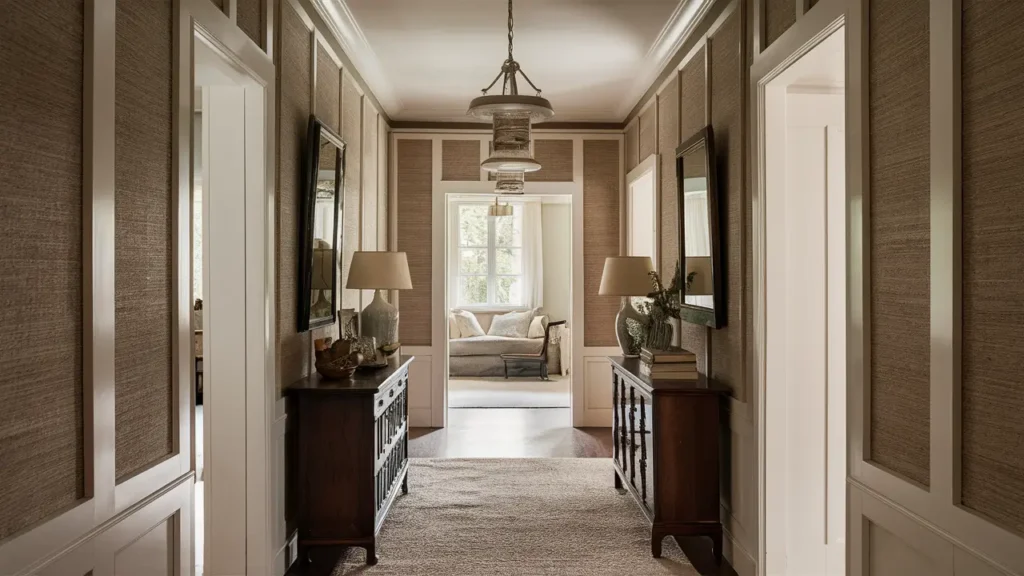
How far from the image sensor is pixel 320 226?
3.77 metres

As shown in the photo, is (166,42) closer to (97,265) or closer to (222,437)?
(97,265)

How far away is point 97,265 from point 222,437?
1479mm

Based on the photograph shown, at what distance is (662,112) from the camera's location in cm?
500

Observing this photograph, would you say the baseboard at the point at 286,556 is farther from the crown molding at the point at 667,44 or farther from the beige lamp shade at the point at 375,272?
the crown molding at the point at 667,44

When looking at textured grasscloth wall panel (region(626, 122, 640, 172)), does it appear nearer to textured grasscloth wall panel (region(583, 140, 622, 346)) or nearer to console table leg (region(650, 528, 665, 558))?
textured grasscloth wall panel (region(583, 140, 622, 346))

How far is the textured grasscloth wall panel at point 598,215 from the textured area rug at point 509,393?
1.56 metres

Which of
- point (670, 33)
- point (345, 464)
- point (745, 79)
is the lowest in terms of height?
point (345, 464)

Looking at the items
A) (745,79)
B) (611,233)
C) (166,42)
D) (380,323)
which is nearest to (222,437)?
(380,323)

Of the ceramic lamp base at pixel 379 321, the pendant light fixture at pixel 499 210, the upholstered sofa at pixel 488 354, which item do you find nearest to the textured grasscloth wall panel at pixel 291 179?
the ceramic lamp base at pixel 379 321

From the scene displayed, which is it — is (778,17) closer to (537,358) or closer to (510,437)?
(510,437)

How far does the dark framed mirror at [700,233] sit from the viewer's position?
3.52 m

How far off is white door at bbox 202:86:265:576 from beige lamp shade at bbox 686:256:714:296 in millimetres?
2162

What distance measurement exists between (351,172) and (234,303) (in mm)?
1987

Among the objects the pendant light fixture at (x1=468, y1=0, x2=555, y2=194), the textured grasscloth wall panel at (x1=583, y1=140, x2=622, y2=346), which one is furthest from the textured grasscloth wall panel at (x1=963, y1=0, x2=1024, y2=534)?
the textured grasscloth wall panel at (x1=583, y1=140, x2=622, y2=346)
